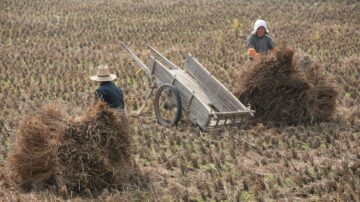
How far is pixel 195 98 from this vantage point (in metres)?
7.45

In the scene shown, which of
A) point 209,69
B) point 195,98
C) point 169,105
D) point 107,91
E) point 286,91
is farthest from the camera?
point 209,69

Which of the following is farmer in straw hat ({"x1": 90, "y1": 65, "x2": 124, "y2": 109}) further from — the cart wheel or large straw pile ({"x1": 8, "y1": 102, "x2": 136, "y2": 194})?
the cart wheel

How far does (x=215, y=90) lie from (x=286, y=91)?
1016 millimetres

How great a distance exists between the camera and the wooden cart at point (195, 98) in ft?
24.1

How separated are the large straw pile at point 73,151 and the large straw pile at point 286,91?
2.68m

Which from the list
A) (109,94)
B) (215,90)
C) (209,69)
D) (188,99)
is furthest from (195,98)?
(209,69)

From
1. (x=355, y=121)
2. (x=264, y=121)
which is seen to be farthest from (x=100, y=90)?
(x=355, y=121)

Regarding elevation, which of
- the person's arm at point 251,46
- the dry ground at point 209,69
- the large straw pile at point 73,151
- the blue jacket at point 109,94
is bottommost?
the dry ground at point 209,69

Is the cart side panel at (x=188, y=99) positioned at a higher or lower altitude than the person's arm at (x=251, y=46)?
lower

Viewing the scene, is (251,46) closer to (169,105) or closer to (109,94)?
(169,105)

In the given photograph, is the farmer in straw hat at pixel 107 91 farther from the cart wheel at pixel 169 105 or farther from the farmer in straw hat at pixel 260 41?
the farmer in straw hat at pixel 260 41

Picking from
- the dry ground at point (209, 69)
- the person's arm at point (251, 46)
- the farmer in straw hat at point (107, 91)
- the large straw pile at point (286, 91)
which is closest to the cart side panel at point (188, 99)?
the dry ground at point (209, 69)

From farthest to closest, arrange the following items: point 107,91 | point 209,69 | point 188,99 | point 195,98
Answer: point 209,69
point 188,99
point 195,98
point 107,91

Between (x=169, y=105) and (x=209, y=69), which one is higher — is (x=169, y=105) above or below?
above
